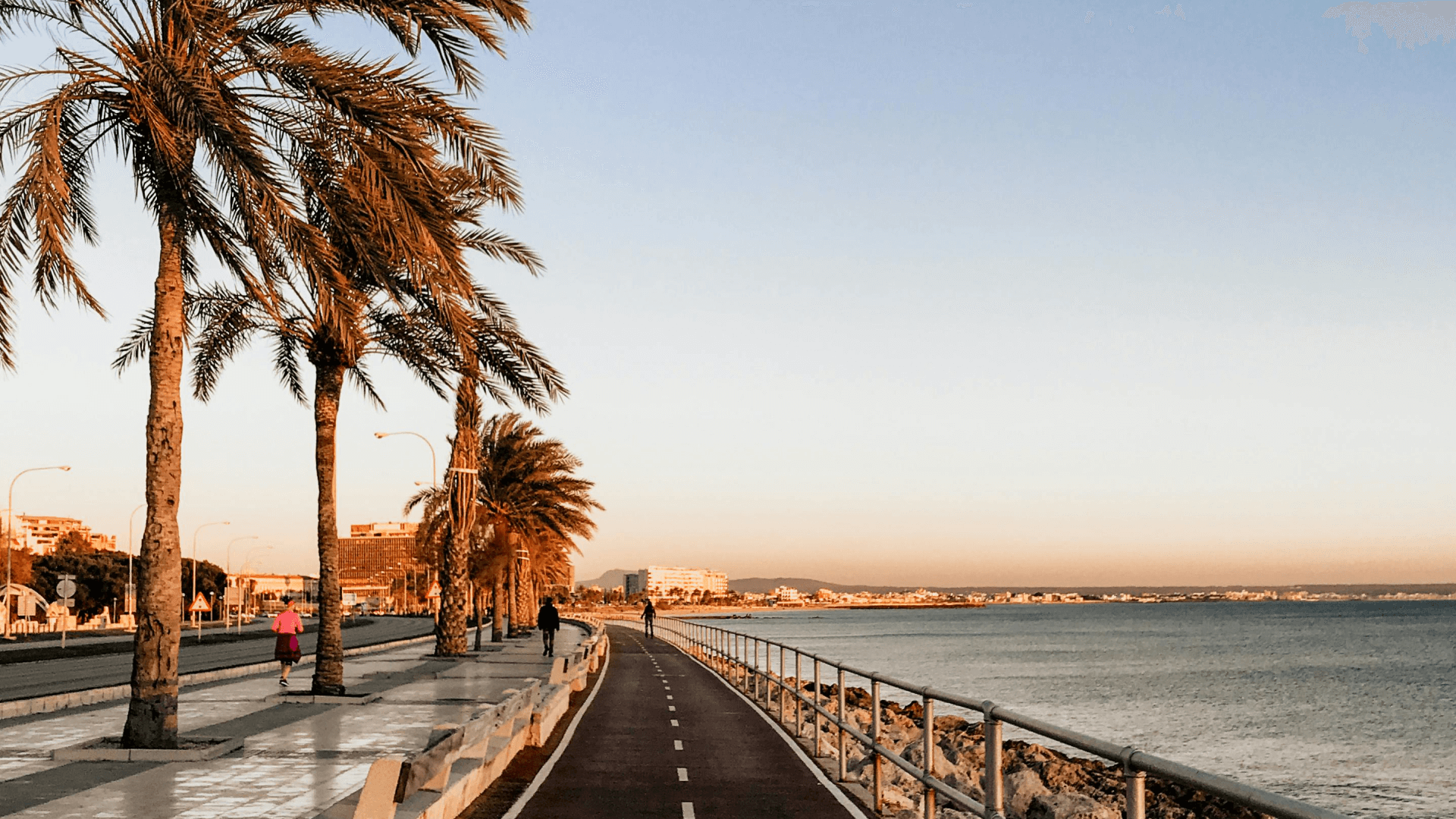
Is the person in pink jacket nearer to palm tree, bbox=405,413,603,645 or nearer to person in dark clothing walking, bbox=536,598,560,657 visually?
person in dark clothing walking, bbox=536,598,560,657

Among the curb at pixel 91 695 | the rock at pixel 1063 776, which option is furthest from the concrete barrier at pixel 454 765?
the rock at pixel 1063 776

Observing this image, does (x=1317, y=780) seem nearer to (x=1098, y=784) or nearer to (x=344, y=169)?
(x=1098, y=784)

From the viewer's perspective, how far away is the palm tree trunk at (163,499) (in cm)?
1544

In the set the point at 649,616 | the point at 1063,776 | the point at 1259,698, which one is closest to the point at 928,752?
the point at 1063,776

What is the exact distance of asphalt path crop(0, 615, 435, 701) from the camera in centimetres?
2881

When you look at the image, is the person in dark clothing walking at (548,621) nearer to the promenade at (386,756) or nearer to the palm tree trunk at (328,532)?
the promenade at (386,756)

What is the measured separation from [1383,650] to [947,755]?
325 ft

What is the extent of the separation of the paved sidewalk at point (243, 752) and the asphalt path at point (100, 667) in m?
3.73

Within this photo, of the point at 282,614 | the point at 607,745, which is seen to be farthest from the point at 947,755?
the point at 282,614

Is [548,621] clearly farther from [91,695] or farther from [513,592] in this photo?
[513,592]

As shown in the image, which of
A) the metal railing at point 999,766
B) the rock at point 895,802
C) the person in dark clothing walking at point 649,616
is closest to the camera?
the metal railing at point 999,766

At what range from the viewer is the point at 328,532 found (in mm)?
23578

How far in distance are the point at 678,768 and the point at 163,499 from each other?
22.7 ft

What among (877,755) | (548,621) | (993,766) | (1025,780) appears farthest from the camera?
(548,621)
